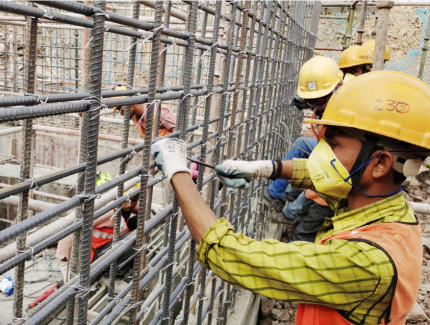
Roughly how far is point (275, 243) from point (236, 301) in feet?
7.83

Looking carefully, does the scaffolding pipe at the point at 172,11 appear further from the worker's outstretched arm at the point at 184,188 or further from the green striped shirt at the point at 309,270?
the green striped shirt at the point at 309,270

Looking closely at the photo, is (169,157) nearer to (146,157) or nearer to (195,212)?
(146,157)

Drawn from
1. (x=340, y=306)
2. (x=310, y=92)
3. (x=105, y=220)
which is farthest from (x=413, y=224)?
(x=310, y=92)

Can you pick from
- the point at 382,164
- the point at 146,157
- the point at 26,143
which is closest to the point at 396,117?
the point at 382,164

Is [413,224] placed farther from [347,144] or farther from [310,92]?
[310,92]

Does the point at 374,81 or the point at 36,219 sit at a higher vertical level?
the point at 374,81

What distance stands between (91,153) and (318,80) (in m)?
3.69

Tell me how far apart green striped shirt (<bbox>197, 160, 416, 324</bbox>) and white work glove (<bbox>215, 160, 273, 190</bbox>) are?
64 cm

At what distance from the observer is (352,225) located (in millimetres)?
1771

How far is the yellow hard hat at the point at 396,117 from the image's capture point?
1.67 meters

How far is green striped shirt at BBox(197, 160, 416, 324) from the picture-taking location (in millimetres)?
1406

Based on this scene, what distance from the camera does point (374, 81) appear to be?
177 cm

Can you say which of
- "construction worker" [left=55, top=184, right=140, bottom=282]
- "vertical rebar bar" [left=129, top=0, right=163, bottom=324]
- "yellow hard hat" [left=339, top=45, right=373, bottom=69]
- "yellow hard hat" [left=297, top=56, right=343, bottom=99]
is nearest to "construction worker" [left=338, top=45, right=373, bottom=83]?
"yellow hard hat" [left=339, top=45, right=373, bottom=69]

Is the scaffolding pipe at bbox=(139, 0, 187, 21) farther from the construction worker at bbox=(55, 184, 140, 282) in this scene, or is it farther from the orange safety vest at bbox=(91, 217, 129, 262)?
the orange safety vest at bbox=(91, 217, 129, 262)
